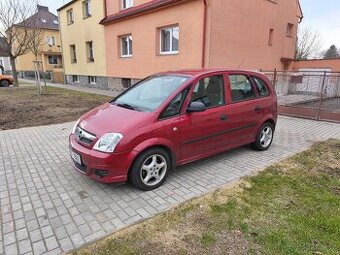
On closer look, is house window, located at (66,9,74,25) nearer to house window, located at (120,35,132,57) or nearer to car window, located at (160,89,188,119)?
house window, located at (120,35,132,57)

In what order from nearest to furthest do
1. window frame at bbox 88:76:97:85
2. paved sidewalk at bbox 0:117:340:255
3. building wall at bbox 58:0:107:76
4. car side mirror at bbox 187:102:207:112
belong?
paved sidewalk at bbox 0:117:340:255, car side mirror at bbox 187:102:207:112, building wall at bbox 58:0:107:76, window frame at bbox 88:76:97:85

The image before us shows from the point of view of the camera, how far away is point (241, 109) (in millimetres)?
4680

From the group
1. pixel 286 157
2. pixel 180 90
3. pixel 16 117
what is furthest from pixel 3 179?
pixel 16 117

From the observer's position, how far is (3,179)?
4094 millimetres

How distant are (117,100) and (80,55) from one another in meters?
18.1

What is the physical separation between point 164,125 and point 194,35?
8367 millimetres

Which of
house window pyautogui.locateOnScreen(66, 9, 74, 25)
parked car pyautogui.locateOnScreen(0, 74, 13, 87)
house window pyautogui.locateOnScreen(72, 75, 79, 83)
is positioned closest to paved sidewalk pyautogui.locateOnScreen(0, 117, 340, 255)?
house window pyautogui.locateOnScreen(72, 75, 79, 83)

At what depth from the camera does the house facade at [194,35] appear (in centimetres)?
1088

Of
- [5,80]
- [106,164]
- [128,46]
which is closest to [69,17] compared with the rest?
[5,80]

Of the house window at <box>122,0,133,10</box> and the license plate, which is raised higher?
the house window at <box>122,0,133,10</box>

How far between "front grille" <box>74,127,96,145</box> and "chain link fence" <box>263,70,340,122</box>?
804cm

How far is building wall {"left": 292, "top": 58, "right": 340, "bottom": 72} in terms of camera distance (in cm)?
1605

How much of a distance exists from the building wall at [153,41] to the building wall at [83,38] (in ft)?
4.03

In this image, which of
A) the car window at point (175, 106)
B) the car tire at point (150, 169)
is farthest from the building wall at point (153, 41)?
the car tire at point (150, 169)
